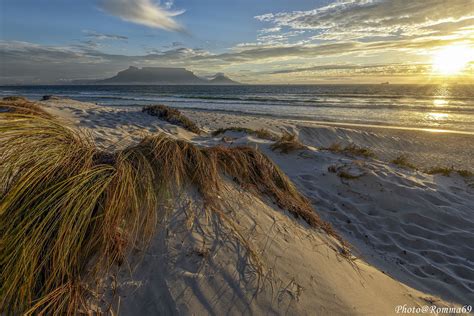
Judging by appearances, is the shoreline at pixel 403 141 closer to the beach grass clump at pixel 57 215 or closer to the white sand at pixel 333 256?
the white sand at pixel 333 256

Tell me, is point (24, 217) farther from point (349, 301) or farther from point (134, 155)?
point (349, 301)

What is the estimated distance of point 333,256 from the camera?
9.06 ft

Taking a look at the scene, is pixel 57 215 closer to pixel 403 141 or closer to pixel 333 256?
pixel 333 256

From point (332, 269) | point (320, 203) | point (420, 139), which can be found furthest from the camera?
point (420, 139)

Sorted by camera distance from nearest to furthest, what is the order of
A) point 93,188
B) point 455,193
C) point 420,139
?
1. point 93,188
2. point 455,193
3. point 420,139

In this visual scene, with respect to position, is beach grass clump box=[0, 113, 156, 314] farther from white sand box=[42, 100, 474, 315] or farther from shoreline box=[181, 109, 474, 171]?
shoreline box=[181, 109, 474, 171]

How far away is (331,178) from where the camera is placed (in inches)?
213

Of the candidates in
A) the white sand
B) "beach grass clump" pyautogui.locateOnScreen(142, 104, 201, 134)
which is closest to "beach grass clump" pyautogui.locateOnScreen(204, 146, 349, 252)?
the white sand

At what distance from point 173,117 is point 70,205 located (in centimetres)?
939

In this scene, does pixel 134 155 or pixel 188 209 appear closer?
pixel 188 209

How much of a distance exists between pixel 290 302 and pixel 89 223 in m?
1.58

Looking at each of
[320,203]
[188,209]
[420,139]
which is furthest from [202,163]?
[420,139]

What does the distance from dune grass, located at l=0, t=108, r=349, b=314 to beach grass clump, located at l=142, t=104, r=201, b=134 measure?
24.5 ft

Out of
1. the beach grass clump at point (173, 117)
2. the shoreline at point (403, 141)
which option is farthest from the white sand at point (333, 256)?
the beach grass clump at point (173, 117)
